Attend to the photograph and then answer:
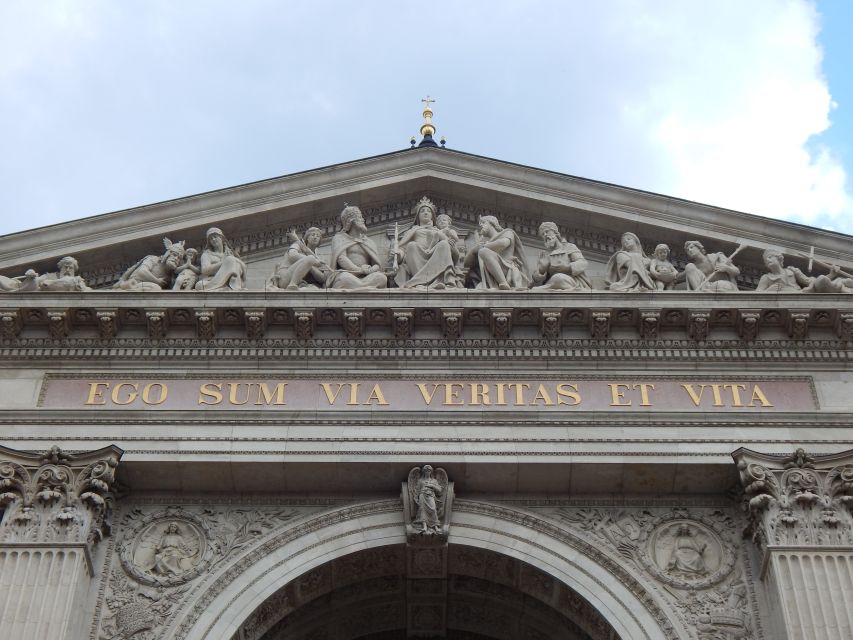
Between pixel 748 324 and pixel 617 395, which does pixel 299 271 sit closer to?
pixel 617 395

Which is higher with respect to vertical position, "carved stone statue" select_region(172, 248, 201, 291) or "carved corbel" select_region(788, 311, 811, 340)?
"carved stone statue" select_region(172, 248, 201, 291)

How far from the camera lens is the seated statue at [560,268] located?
21984 mm

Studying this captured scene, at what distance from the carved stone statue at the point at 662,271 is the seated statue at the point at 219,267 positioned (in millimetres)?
6442

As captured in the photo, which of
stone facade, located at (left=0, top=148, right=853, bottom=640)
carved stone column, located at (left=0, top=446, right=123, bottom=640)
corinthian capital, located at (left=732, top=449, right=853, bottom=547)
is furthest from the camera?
stone facade, located at (left=0, top=148, right=853, bottom=640)

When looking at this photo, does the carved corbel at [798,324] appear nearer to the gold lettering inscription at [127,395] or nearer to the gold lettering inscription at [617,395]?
→ the gold lettering inscription at [617,395]

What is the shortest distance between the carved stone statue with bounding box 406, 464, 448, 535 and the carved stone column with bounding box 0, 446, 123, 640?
4161mm

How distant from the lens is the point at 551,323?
21.3 meters

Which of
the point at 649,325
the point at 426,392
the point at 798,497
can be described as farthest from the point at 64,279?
the point at 798,497

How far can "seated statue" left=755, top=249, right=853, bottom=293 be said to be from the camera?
21625 mm

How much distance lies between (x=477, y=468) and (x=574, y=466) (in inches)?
53.7

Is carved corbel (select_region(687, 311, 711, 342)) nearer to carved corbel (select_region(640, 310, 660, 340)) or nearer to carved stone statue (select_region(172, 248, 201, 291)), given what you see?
carved corbel (select_region(640, 310, 660, 340))

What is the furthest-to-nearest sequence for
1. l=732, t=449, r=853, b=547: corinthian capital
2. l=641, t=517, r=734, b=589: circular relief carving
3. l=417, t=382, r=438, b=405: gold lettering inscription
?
l=417, t=382, r=438, b=405: gold lettering inscription, l=641, t=517, r=734, b=589: circular relief carving, l=732, t=449, r=853, b=547: corinthian capital

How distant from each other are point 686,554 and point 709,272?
4850 millimetres

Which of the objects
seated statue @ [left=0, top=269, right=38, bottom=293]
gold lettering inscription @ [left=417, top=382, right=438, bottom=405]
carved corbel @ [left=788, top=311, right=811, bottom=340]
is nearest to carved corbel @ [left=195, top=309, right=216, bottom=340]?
seated statue @ [left=0, top=269, right=38, bottom=293]
